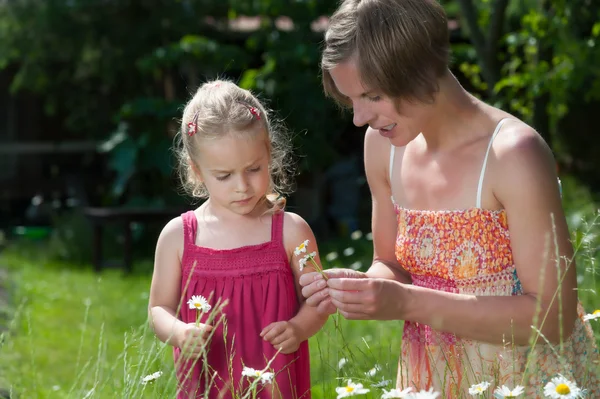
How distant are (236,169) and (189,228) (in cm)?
25

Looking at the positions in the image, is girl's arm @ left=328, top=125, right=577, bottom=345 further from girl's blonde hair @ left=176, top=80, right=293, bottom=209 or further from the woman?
girl's blonde hair @ left=176, top=80, right=293, bottom=209

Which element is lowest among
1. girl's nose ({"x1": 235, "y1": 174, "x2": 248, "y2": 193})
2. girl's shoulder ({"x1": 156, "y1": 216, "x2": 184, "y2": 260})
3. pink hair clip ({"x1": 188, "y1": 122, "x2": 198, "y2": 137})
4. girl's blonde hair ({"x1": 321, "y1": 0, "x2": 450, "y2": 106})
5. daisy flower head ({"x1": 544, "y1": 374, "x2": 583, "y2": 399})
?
daisy flower head ({"x1": 544, "y1": 374, "x2": 583, "y2": 399})

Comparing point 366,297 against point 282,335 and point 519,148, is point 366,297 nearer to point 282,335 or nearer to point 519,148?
point 282,335

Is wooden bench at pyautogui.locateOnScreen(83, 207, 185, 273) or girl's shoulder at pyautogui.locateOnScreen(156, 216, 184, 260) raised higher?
girl's shoulder at pyautogui.locateOnScreen(156, 216, 184, 260)

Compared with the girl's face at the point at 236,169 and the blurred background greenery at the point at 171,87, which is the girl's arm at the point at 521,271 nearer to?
the girl's face at the point at 236,169

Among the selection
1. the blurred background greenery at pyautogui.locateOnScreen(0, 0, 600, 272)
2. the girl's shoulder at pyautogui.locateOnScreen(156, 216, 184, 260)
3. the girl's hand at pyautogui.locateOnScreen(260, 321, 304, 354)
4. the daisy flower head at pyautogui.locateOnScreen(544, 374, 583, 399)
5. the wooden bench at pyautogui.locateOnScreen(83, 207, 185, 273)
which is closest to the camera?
the daisy flower head at pyautogui.locateOnScreen(544, 374, 583, 399)

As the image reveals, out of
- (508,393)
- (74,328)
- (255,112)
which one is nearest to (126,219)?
(74,328)

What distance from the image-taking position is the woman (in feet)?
7.61

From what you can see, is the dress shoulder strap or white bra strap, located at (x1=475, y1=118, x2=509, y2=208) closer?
white bra strap, located at (x1=475, y1=118, x2=509, y2=208)

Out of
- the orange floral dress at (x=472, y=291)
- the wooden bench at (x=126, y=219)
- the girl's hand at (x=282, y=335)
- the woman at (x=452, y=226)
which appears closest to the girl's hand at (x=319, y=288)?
the woman at (x=452, y=226)

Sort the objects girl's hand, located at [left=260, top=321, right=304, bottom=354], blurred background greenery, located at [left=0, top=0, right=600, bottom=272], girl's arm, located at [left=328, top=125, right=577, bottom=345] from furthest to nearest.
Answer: blurred background greenery, located at [left=0, top=0, right=600, bottom=272] → girl's hand, located at [left=260, top=321, right=304, bottom=354] → girl's arm, located at [left=328, top=125, right=577, bottom=345]

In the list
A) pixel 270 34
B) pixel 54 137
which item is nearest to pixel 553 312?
pixel 270 34

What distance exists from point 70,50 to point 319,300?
10280 millimetres

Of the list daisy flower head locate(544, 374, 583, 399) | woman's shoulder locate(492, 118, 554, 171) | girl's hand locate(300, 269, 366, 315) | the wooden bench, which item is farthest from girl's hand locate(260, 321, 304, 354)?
the wooden bench
